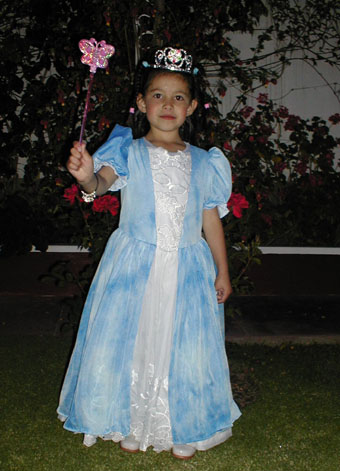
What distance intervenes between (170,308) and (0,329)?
214cm

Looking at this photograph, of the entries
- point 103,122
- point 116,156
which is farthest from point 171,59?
point 103,122

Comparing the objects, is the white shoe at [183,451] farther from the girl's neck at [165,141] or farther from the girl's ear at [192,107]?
the girl's ear at [192,107]

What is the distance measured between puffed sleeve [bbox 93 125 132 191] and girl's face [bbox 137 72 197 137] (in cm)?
15

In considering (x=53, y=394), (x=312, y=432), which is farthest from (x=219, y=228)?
(x=53, y=394)

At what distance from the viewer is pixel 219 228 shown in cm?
235

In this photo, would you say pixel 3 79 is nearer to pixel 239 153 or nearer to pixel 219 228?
pixel 239 153

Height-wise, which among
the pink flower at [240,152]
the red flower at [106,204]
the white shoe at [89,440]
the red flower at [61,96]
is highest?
the red flower at [61,96]

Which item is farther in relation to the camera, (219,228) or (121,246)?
(219,228)

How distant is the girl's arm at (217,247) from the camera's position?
2326mm

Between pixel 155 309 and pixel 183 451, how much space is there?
0.59 meters

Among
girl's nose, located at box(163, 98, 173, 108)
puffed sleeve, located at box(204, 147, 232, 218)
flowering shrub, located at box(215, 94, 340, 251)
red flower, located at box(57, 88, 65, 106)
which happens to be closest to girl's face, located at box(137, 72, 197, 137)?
girl's nose, located at box(163, 98, 173, 108)

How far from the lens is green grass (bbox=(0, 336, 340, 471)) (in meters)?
2.17

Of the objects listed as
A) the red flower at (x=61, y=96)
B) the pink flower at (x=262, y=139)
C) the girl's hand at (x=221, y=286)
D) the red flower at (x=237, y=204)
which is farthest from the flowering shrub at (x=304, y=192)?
the girl's hand at (x=221, y=286)

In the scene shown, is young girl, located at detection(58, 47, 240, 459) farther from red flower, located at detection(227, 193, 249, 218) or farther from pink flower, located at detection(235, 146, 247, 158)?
pink flower, located at detection(235, 146, 247, 158)
